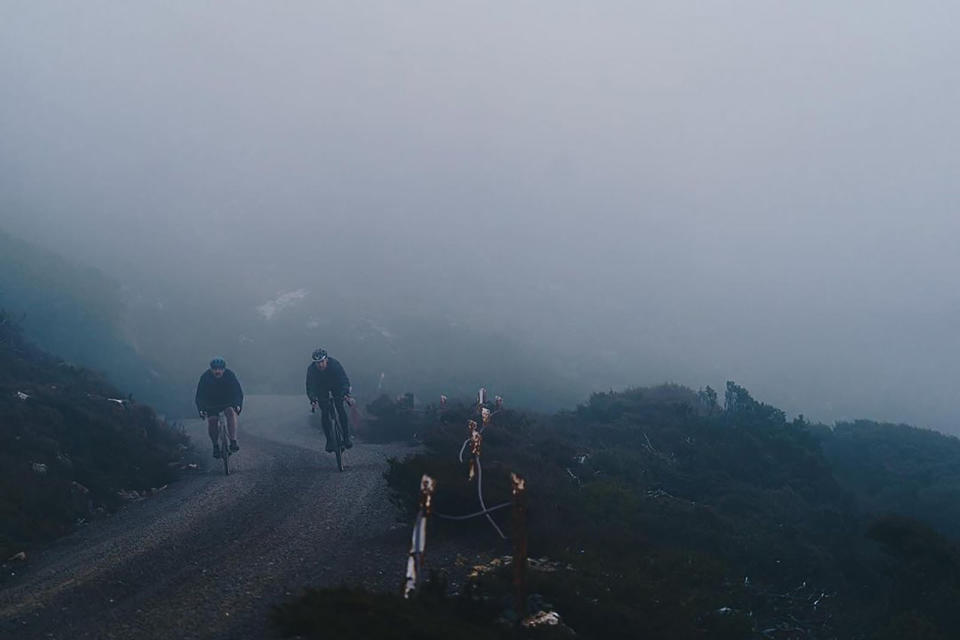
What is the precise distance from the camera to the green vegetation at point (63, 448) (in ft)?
36.3

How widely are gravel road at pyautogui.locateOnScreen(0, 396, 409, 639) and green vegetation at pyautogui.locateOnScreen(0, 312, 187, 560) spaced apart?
1.84 ft

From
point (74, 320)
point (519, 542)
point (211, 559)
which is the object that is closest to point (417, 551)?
point (519, 542)

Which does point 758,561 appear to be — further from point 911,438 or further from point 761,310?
point 761,310

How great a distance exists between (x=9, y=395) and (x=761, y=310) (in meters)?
66.6

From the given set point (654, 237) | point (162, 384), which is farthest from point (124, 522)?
point (654, 237)

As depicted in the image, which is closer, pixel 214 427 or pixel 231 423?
pixel 214 427

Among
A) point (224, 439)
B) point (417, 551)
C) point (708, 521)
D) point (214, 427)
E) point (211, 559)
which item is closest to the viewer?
point (417, 551)

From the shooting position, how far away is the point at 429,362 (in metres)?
39.7

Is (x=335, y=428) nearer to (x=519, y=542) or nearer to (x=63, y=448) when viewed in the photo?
(x=63, y=448)

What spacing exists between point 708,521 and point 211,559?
27.2 ft

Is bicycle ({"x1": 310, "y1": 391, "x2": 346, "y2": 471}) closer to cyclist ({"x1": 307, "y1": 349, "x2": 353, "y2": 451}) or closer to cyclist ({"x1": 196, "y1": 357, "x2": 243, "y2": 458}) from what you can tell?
cyclist ({"x1": 307, "y1": 349, "x2": 353, "y2": 451})

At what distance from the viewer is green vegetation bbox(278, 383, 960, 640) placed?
8414 mm

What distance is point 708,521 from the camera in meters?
13.2

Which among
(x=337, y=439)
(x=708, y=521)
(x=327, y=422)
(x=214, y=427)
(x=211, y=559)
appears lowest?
(x=708, y=521)
